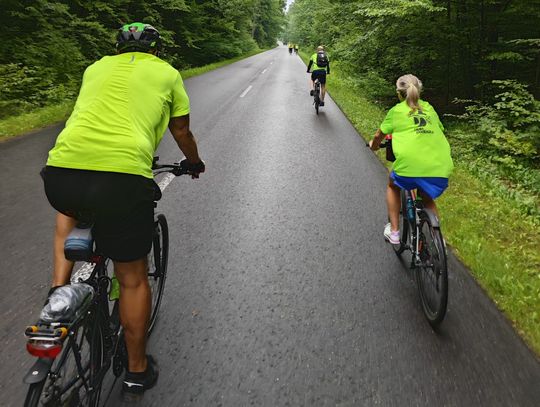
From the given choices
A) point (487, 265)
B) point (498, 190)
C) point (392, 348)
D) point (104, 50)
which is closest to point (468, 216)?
point (487, 265)

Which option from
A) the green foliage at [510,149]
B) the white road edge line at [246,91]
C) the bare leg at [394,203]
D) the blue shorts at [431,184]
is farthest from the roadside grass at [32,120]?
the green foliage at [510,149]

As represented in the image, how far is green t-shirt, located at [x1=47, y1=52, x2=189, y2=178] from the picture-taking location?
1.83m

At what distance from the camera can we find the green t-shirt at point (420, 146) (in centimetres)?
316

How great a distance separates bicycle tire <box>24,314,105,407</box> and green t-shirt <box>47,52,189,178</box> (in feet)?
2.64

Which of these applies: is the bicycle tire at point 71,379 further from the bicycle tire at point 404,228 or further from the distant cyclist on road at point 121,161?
the bicycle tire at point 404,228

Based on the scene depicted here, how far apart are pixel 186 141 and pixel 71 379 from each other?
1440 millimetres

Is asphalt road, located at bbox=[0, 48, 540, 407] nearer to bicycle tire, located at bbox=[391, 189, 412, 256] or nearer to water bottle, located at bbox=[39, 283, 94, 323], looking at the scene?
bicycle tire, located at bbox=[391, 189, 412, 256]

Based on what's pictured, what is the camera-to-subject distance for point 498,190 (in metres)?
6.20

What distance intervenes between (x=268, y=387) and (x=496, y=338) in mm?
1830

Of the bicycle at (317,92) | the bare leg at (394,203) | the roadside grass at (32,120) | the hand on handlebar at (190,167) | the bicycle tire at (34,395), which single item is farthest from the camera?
the bicycle at (317,92)

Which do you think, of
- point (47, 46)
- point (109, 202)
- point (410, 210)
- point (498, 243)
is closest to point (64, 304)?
point (109, 202)

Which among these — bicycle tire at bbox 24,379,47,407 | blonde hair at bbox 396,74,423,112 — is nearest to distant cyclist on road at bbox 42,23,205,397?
bicycle tire at bbox 24,379,47,407

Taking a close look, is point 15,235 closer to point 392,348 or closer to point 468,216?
point 392,348

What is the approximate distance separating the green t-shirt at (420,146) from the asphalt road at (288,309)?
114cm
